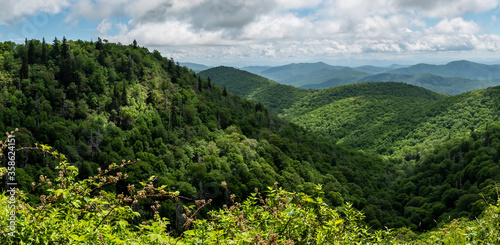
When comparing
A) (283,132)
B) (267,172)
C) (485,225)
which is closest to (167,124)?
(267,172)

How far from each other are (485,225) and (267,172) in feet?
308

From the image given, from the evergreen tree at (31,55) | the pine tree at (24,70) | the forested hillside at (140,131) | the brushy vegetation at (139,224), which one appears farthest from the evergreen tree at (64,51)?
the brushy vegetation at (139,224)

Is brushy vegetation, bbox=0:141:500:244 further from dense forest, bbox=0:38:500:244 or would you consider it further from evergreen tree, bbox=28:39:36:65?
evergreen tree, bbox=28:39:36:65

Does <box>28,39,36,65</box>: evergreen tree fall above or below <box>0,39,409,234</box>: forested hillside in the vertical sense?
above

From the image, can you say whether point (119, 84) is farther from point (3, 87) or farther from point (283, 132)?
point (283, 132)

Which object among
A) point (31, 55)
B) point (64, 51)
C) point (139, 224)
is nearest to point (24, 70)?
point (31, 55)

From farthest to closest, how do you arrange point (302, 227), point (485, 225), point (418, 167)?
point (418, 167) → point (485, 225) → point (302, 227)

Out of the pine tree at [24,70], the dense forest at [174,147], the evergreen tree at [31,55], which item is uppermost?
the evergreen tree at [31,55]

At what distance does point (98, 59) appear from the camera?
400 feet

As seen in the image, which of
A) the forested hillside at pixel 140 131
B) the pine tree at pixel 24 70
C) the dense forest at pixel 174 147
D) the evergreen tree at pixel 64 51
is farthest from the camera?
the evergreen tree at pixel 64 51

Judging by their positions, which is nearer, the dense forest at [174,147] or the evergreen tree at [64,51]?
the dense forest at [174,147]

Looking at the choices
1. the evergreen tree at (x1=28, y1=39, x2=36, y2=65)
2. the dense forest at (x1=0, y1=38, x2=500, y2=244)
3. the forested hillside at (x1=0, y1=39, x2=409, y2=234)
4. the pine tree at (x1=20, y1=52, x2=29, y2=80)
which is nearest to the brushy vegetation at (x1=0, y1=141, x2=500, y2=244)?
the dense forest at (x1=0, y1=38, x2=500, y2=244)

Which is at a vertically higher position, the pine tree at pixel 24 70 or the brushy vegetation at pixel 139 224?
the pine tree at pixel 24 70

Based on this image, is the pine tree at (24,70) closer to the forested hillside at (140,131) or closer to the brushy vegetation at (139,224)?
the forested hillside at (140,131)
